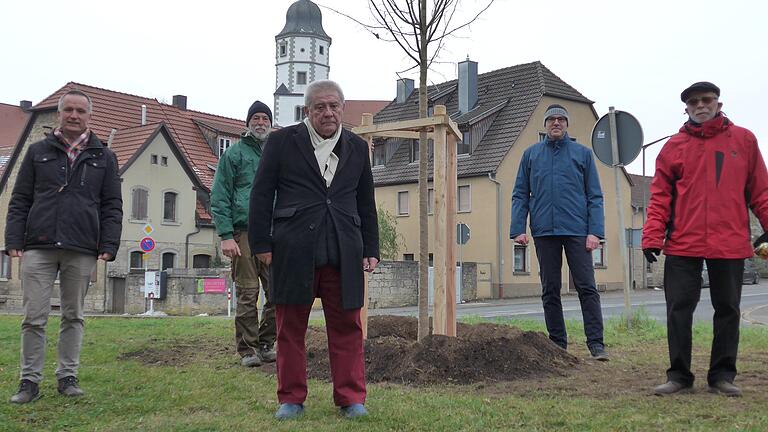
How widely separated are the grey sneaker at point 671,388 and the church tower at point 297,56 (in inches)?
3262

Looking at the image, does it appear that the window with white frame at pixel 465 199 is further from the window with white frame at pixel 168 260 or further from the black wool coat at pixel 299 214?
the black wool coat at pixel 299 214

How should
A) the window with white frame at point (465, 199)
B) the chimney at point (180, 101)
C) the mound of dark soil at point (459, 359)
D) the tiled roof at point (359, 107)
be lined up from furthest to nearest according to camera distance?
the tiled roof at point (359, 107) → the chimney at point (180, 101) → the window with white frame at point (465, 199) → the mound of dark soil at point (459, 359)

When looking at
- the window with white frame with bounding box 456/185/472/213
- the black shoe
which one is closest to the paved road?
the black shoe

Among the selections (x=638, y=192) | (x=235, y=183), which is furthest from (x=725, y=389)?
(x=638, y=192)

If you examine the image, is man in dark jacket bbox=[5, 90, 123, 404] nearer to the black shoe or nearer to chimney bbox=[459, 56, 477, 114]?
the black shoe

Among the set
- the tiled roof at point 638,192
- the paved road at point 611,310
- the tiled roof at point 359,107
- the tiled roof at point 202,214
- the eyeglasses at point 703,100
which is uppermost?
the tiled roof at point 359,107

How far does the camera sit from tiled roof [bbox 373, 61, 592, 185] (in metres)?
39.2

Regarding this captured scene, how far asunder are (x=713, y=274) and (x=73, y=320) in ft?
14.5

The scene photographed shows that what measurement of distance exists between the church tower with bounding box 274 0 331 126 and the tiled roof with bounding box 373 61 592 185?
143 feet

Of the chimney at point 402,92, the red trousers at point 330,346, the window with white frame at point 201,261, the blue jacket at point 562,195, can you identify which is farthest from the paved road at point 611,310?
the chimney at point 402,92

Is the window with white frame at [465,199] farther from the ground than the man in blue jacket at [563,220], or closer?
farther from the ground

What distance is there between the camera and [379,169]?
44812 millimetres

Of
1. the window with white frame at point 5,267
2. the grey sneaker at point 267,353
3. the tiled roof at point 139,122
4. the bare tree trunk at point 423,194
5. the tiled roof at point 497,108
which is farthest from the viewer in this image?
the window with white frame at point 5,267

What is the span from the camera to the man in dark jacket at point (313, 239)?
184 inches
